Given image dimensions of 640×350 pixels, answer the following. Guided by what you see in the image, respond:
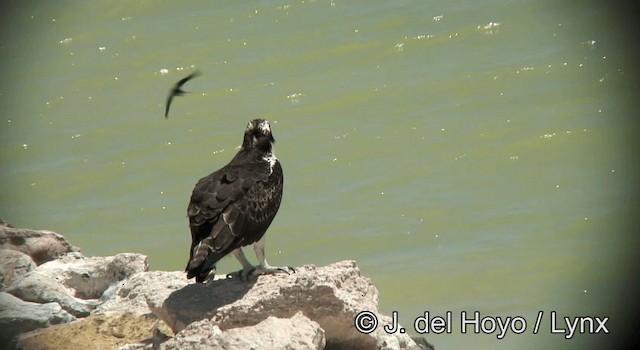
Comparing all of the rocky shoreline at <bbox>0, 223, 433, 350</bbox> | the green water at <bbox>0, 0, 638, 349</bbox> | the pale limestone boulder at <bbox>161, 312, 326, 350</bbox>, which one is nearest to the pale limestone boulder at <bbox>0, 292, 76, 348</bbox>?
the rocky shoreline at <bbox>0, 223, 433, 350</bbox>

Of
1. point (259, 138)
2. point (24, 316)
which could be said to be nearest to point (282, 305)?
point (259, 138)

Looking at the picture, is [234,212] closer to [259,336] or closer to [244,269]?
[244,269]

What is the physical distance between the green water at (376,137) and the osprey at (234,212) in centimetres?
247

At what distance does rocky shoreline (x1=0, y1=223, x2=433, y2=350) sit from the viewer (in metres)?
7.40

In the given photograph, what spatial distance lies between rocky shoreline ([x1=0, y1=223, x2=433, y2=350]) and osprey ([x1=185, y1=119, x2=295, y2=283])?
9.6 inches

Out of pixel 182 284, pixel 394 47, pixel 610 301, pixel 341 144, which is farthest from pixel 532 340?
pixel 394 47

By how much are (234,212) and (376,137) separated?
7.60m

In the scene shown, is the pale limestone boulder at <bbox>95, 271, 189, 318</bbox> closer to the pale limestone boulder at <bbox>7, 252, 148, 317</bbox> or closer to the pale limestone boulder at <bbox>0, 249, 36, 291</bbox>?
the pale limestone boulder at <bbox>7, 252, 148, 317</bbox>

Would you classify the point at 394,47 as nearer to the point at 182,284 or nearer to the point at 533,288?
the point at 533,288

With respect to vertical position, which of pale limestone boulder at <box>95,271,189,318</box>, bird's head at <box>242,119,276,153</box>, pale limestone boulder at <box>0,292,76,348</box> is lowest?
pale limestone boulder at <box>0,292,76,348</box>

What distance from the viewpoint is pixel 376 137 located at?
15.9 metres

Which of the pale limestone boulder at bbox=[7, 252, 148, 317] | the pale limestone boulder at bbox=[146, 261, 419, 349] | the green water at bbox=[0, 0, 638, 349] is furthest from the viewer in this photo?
the green water at bbox=[0, 0, 638, 349]

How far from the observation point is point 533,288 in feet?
37.3

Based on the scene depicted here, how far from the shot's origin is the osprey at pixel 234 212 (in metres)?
8.23
